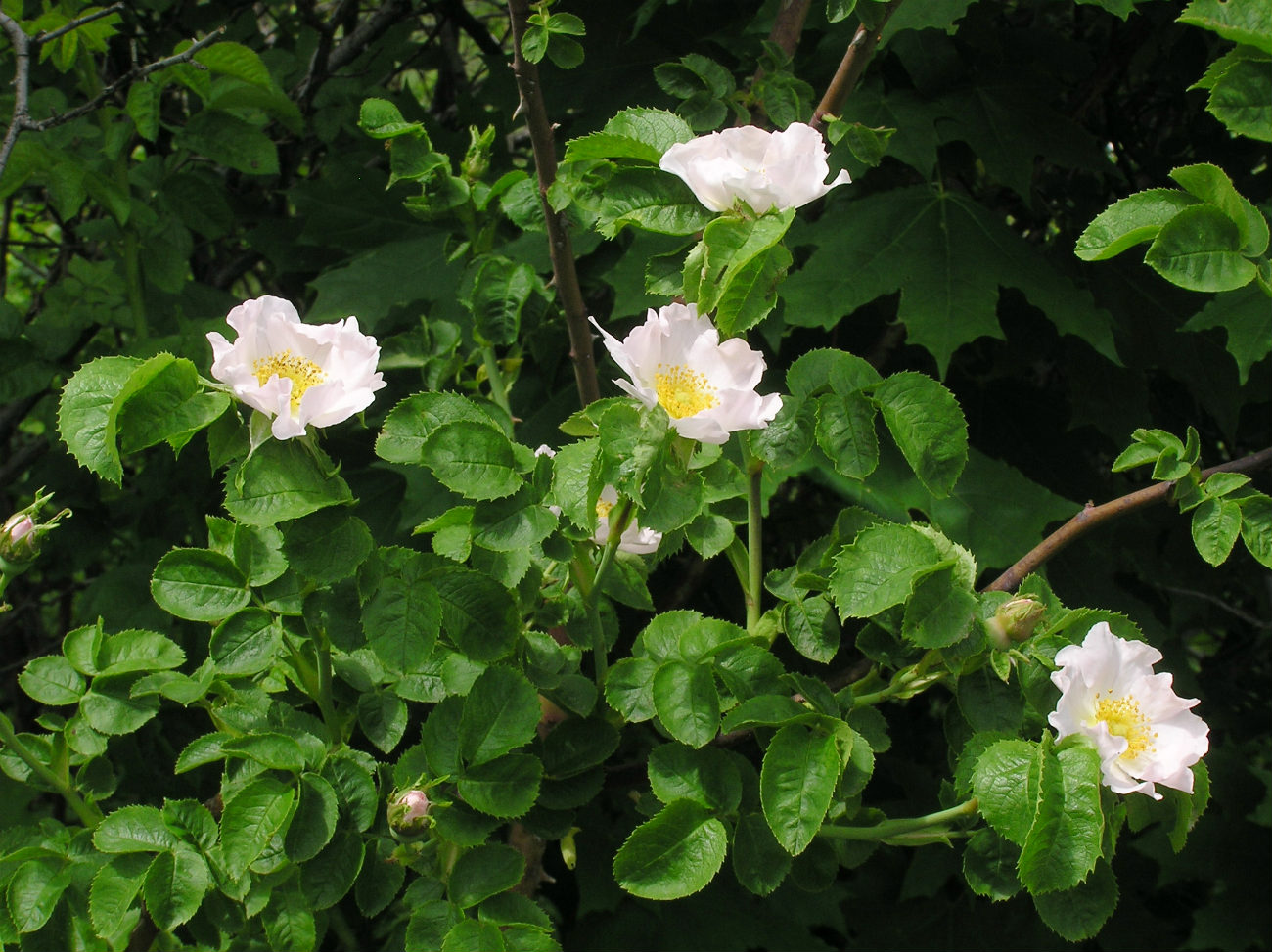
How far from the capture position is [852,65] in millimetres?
1188

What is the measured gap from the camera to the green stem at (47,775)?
1.16 m

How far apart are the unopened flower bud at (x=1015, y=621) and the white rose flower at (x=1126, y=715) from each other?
0.04 metres

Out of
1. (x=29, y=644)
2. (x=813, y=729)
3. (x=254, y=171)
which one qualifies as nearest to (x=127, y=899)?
(x=813, y=729)

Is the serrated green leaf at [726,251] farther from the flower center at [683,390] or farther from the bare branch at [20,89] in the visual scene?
the bare branch at [20,89]

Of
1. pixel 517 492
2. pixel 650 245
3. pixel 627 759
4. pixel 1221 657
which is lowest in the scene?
pixel 1221 657

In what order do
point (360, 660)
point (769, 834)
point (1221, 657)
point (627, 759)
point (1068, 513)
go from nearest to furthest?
1. point (769, 834)
2. point (360, 660)
3. point (1068, 513)
4. point (627, 759)
5. point (1221, 657)

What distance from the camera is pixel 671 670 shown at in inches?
40.8

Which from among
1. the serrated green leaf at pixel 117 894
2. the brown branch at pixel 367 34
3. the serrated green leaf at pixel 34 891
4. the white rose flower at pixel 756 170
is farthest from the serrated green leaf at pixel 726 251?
the brown branch at pixel 367 34

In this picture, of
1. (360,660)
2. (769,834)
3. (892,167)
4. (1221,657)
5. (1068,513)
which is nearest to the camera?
(769,834)

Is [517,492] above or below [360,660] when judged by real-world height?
above

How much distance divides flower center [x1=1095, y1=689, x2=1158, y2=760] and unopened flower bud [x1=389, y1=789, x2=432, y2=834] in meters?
0.61

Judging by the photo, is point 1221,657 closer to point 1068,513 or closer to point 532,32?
point 1068,513

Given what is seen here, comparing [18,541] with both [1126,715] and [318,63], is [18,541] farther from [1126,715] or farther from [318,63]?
[318,63]

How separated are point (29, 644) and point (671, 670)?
7.77 ft
